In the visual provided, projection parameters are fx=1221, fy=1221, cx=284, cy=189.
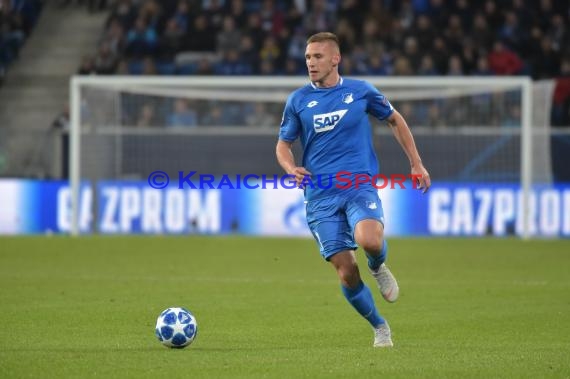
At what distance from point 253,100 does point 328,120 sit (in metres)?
15.7

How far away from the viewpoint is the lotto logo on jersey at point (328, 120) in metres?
9.34

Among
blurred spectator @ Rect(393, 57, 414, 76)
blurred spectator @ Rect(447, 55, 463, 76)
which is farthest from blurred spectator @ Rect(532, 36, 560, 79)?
blurred spectator @ Rect(393, 57, 414, 76)

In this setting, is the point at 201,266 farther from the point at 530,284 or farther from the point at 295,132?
the point at 295,132

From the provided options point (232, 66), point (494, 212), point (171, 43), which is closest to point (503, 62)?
point (494, 212)

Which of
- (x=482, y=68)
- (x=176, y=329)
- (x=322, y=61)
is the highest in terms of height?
(x=482, y=68)

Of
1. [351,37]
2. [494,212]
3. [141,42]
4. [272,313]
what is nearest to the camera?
[272,313]

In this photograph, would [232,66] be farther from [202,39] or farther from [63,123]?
[63,123]

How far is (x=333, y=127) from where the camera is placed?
934cm

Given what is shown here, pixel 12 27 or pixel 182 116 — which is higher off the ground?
pixel 12 27

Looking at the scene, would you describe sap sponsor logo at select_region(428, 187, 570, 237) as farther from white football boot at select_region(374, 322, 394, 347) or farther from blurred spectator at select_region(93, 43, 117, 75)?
white football boot at select_region(374, 322, 394, 347)

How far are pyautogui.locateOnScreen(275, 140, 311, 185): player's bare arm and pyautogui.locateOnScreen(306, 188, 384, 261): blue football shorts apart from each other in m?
0.36

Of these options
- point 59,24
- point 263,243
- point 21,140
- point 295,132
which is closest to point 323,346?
point 295,132

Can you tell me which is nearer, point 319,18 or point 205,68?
point 205,68

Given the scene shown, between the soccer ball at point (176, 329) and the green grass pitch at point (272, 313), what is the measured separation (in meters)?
0.11
